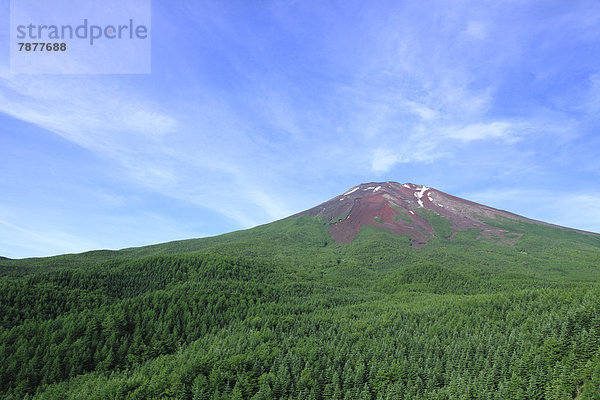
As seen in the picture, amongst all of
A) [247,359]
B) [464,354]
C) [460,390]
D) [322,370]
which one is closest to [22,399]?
[247,359]

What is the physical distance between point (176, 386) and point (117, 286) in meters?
97.0

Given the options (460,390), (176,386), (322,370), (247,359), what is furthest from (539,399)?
(176,386)

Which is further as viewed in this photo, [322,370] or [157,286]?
[157,286]

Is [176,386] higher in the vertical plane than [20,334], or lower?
lower

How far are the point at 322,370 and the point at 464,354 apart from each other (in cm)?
4462

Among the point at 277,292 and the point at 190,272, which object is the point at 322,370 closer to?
the point at 277,292

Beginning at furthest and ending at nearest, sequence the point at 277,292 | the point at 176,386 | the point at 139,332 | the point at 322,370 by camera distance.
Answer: the point at 277,292, the point at 139,332, the point at 322,370, the point at 176,386

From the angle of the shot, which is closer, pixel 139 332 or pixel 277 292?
pixel 139 332

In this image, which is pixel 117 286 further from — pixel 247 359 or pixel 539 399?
pixel 539 399

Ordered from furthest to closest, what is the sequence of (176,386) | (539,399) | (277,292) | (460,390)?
(277,292), (176,386), (460,390), (539,399)

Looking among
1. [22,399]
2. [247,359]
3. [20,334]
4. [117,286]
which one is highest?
[117,286]

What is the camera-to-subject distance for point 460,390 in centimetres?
7731

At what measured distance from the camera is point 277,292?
17975 centimetres

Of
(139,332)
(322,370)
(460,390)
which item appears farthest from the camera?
(139,332)
